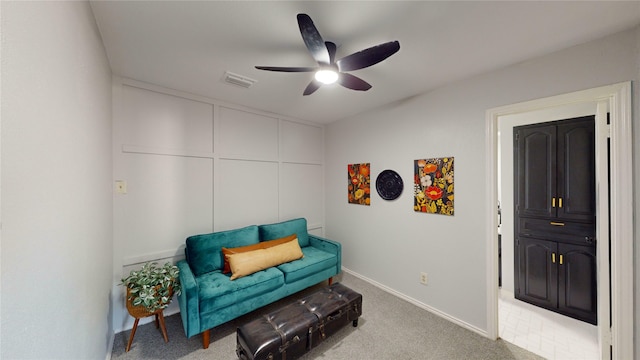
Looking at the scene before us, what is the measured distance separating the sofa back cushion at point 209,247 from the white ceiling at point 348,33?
1.65 meters

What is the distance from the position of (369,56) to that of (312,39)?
38 cm

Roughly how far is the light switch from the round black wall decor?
9.27 ft

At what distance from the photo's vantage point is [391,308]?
8.36 ft

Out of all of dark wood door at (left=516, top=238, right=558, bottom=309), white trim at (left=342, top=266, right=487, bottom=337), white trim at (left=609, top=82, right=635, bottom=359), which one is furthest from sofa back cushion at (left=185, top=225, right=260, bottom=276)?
dark wood door at (left=516, top=238, right=558, bottom=309)

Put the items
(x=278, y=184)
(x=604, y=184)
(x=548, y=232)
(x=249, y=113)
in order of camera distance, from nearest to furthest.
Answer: (x=604, y=184) → (x=548, y=232) → (x=249, y=113) → (x=278, y=184)

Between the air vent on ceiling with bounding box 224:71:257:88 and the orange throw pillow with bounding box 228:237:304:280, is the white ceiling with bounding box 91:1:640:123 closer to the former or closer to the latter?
the air vent on ceiling with bounding box 224:71:257:88

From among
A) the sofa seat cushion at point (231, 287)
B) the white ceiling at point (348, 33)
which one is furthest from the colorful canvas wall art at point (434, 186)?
the sofa seat cushion at point (231, 287)

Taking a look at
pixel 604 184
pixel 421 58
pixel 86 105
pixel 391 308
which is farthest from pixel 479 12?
pixel 391 308

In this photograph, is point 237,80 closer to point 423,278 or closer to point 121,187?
point 121,187

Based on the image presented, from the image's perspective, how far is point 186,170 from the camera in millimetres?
2535

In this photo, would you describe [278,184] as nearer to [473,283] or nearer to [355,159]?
[355,159]

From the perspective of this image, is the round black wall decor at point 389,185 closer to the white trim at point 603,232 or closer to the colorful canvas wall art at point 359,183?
the colorful canvas wall art at point 359,183

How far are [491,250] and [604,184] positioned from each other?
91 cm

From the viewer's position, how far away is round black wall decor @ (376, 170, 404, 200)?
2.79m
